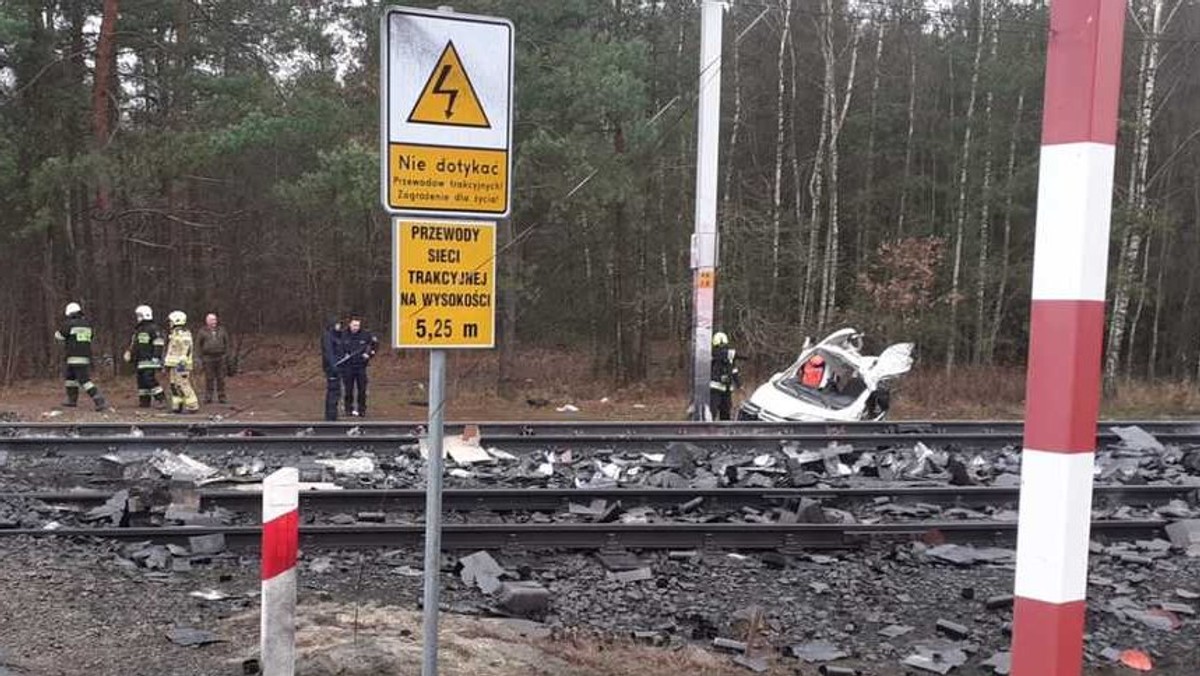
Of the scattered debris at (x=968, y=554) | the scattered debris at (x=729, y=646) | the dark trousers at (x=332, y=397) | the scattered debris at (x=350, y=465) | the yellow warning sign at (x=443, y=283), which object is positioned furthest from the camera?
the dark trousers at (x=332, y=397)

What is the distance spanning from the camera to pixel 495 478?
1041 centimetres

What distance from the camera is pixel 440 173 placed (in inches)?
132

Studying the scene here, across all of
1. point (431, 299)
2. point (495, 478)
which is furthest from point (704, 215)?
point (431, 299)

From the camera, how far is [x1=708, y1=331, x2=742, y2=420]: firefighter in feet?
56.9

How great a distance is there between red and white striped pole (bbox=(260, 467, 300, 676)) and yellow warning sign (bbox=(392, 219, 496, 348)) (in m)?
1.45

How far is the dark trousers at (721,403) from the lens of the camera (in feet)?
57.2

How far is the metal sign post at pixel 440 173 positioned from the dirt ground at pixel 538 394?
14356 mm

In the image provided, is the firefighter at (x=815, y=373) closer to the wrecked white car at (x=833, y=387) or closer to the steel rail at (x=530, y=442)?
the wrecked white car at (x=833, y=387)

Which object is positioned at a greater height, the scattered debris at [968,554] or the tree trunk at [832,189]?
the tree trunk at [832,189]

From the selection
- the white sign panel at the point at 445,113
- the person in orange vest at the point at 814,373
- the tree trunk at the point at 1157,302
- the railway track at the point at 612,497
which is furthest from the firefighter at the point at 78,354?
the tree trunk at the point at 1157,302

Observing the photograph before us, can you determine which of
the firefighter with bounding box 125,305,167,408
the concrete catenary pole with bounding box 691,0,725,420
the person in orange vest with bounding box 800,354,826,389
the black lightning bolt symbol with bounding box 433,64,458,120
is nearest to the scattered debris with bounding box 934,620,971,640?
the black lightning bolt symbol with bounding box 433,64,458,120

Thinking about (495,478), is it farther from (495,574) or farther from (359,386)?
(359,386)

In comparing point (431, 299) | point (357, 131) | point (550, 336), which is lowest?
point (550, 336)

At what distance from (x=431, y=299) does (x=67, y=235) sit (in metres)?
27.7
